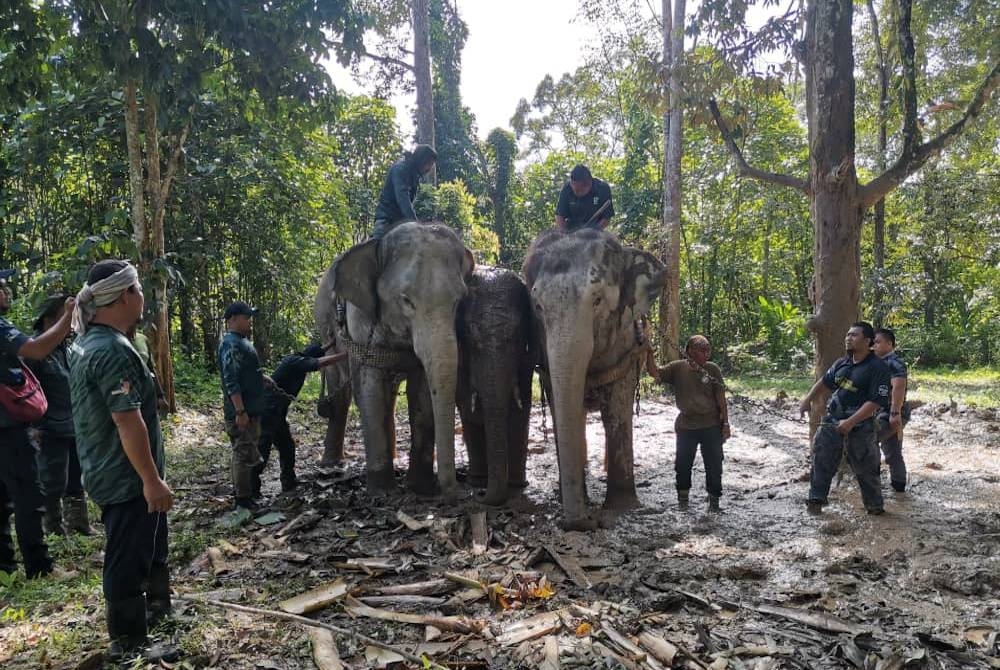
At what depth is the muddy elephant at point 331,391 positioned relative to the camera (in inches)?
322

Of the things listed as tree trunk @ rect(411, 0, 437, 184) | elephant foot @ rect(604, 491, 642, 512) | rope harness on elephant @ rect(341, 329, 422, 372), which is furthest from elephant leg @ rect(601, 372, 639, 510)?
tree trunk @ rect(411, 0, 437, 184)

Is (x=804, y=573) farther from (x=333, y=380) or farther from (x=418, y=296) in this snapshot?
(x=333, y=380)

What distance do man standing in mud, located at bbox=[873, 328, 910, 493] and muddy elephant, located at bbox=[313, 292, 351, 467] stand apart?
561 centimetres

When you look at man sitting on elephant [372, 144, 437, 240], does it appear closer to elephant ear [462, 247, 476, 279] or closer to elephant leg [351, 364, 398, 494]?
elephant ear [462, 247, 476, 279]

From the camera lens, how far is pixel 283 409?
6.60 meters

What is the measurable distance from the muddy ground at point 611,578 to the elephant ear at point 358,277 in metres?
1.85

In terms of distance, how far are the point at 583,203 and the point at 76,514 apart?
524 centimetres

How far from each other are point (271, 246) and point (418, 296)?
8.85 m

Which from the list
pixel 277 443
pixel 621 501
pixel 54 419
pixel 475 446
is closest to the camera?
pixel 54 419

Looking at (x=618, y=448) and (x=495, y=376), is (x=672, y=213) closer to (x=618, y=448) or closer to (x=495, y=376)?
(x=618, y=448)

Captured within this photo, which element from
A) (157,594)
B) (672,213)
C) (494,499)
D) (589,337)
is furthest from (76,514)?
(672,213)

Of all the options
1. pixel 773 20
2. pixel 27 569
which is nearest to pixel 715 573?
pixel 27 569

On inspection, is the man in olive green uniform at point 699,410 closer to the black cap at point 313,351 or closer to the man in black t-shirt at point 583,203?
the man in black t-shirt at point 583,203

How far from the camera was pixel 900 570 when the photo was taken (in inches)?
180
